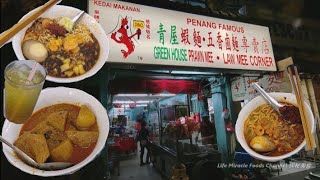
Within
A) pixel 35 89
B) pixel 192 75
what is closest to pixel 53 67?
pixel 35 89

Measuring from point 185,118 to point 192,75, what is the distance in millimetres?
439

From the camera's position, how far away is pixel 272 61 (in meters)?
2.43

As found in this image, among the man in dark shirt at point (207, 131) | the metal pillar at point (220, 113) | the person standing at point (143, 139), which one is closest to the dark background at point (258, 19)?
the person standing at point (143, 139)

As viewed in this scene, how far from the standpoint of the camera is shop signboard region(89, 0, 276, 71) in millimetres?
1847

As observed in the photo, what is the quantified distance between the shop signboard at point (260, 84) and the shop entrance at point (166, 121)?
5.0 inches

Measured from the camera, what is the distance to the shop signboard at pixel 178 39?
72.7 inches

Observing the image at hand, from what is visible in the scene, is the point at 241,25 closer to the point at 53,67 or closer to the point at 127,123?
the point at 127,123

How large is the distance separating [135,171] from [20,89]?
3.59 ft

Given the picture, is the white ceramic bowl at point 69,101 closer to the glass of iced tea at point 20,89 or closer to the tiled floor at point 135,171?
the glass of iced tea at point 20,89

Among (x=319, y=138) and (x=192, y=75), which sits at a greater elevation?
(x=192, y=75)

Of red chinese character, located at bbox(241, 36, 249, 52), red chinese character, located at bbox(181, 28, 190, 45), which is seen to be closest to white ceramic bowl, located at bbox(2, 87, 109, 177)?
red chinese character, located at bbox(181, 28, 190, 45)

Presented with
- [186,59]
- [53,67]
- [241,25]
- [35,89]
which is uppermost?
[241,25]

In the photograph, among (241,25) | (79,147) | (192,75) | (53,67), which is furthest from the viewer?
(241,25)

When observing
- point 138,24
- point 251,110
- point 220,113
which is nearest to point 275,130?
point 251,110
